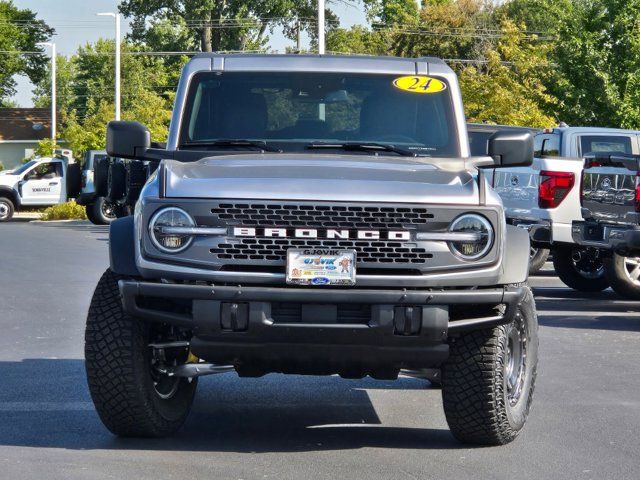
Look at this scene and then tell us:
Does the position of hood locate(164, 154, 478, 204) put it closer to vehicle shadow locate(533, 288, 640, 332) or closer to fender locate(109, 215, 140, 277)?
fender locate(109, 215, 140, 277)

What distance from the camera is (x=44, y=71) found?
3883 inches

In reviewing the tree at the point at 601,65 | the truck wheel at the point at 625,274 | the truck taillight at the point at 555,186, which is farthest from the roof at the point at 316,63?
the tree at the point at 601,65

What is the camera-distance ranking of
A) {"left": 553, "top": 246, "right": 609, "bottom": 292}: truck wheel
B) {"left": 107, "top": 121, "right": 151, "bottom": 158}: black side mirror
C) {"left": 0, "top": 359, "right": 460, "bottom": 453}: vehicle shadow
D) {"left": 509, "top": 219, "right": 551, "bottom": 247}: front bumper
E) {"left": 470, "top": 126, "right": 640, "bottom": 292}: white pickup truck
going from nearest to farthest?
{"left": 0, "top": 359, "right": 460, "bottom": 453}: vehicle shadow
{"left": 107, "top": 121, "right": 151, "bottom": 158}: black side mirror
{"left": 509, "top": 219, "right": 551, "bottom": 247}: front bumper
{"left": 470, "top": 126, "right": 640, "bottom": 292}: white pickup truck
{"left": 553, "top": 246, "right": 609, "bottom": 292}: truck wheel

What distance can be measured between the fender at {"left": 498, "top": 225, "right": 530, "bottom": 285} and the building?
8523cm

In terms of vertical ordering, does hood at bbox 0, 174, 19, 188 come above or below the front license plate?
below

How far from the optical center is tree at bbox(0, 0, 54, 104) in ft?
311

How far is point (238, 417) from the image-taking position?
336 inches

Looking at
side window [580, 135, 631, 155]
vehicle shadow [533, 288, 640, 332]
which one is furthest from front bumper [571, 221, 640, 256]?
side window [580, 135, 631, 155]

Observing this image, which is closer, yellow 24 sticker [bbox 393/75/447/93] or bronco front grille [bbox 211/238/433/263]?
bronco front grille [bbox 211/238/433/263]

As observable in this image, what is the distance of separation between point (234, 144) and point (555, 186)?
30.2 ft

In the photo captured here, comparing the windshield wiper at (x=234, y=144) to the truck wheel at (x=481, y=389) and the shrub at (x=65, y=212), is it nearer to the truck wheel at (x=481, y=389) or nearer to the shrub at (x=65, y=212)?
the truck wheel at (x=481, y=389)

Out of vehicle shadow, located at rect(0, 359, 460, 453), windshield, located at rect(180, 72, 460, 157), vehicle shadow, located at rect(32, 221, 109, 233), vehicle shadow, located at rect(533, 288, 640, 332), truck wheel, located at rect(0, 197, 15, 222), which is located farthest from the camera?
truck wheel, located at rect(0, 197, 15, 222)

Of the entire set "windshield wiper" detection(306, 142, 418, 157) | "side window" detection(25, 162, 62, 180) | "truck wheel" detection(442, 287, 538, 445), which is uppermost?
"windshield wiper" detection(306, 142, 418, 157)

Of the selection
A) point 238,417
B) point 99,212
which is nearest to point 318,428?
point 238,417
